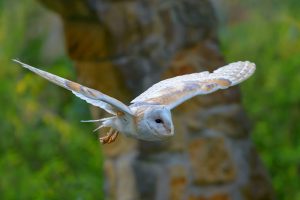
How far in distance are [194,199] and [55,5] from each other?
1.15 meters

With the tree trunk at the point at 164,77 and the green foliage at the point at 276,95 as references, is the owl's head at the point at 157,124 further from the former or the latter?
the green foliage at the point at 276,95

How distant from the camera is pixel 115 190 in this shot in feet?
17.1

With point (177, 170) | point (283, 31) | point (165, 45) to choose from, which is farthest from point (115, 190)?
point (283, 31)

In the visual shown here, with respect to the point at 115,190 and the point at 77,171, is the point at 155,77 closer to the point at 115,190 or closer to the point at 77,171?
the point at 115,190

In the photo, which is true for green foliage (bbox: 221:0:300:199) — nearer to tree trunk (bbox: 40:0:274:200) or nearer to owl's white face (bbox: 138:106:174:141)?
tree trunk (bbox: 40:0:274:200)

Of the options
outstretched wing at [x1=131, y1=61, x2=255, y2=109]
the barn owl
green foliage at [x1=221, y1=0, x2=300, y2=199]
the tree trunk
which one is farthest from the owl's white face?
green foliage at [x1=221, y1=0, x2=300, y2=199]

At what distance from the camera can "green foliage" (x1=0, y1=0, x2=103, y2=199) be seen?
5.73 meters

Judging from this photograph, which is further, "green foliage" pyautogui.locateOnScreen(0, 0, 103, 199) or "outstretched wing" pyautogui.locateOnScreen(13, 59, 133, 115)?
"green foliage" pyautogui.locateOnScreen(0, 0, 103, 199)

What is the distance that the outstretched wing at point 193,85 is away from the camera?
334 centimetres

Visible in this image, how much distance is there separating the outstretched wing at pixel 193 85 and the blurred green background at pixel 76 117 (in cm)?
199

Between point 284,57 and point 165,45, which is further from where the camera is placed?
point 284,57

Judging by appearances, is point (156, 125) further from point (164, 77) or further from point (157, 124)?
point (164, 77)

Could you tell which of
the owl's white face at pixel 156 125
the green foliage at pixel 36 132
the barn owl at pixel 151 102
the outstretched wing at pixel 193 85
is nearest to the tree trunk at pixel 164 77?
the green foliage at pixel 36 132

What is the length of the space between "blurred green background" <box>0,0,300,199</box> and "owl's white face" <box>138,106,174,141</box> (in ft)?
8.11
